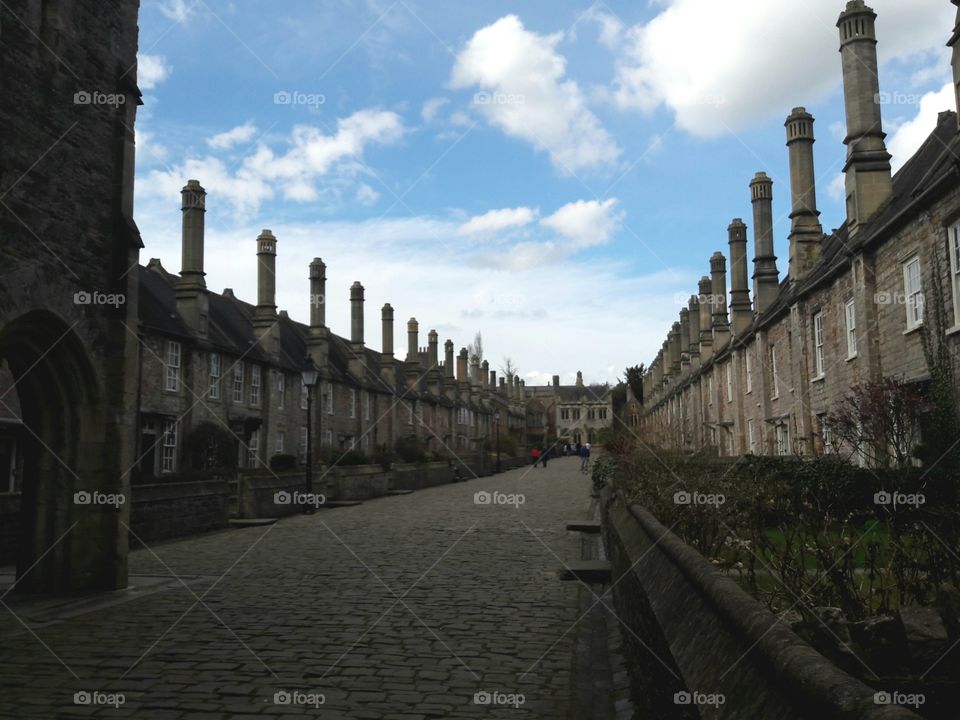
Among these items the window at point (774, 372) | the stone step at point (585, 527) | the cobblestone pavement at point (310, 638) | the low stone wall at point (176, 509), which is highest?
the window at point (774, 372)

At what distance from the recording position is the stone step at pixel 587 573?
1055 centimetres

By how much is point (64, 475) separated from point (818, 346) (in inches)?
813

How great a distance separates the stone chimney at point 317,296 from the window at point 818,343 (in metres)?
24.5

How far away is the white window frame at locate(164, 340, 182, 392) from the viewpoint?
1169 inches

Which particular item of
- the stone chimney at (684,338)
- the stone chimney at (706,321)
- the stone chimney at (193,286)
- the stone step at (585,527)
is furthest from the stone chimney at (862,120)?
the stone chimney at (684,338)

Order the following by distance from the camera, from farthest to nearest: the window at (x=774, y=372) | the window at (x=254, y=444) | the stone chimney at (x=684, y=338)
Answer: the stone chimney at (x=684, y=338)
the window at (x=254, y=444)
the window at (x=774, y=372)

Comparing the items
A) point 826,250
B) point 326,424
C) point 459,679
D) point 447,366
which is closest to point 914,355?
point 826,250

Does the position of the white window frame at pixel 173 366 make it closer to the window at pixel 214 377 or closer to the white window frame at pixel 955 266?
the window at pixel 214 377

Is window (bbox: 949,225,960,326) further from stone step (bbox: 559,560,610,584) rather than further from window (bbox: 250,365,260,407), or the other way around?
window (bbox: 250,365,260,407)

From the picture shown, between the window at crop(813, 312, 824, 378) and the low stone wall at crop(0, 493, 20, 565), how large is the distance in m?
→ 20.4

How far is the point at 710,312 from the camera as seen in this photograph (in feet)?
143

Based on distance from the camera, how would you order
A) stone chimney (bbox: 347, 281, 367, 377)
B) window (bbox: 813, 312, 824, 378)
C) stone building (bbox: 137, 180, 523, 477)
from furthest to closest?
stone chimney (bbox: 347, 281, 367, 377) → stone building (bbox: 137, 180, 523, 477) → window (bbox: 813, 312, 824, 378)

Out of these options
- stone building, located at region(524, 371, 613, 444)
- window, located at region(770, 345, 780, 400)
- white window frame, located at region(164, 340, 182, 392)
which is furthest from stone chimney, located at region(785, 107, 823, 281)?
stone building, located at region(524, 371, 613, 444)

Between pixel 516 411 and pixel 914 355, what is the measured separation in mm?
91346
